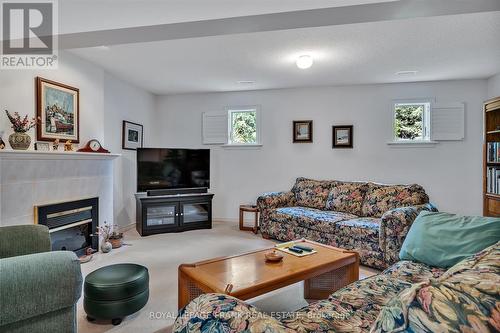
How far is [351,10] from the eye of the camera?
2.03 m

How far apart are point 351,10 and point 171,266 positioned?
292 centimetres

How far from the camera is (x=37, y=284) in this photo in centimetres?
138

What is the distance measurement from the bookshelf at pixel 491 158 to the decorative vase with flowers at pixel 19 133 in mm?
5214

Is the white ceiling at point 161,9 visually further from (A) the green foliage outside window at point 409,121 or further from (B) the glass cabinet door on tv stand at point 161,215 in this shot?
(A) the green foliage outside window at point 409,121

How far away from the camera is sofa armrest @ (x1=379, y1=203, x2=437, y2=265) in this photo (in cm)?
269

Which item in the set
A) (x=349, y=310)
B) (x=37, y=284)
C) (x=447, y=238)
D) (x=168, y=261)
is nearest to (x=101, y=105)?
(x=168, y=261)

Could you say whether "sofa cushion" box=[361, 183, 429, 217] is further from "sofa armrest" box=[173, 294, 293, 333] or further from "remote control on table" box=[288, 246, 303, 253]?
"sofa armrest" box=[173, 294, 293, 333]

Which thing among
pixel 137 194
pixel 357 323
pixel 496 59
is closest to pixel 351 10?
pixel 357 323

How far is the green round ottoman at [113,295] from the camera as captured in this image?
186 cm

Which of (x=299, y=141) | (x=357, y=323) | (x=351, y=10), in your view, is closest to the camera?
(x=357, y=323)

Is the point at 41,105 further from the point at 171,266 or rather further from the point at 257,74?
the point at 257,74

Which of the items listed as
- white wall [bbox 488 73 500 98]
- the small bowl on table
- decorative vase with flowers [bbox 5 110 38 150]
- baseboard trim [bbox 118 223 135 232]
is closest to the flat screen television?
baseboard trim [bbox 118 223 135 232]

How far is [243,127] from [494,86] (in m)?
3.87

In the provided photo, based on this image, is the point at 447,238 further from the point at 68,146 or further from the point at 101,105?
the point at 101,105
